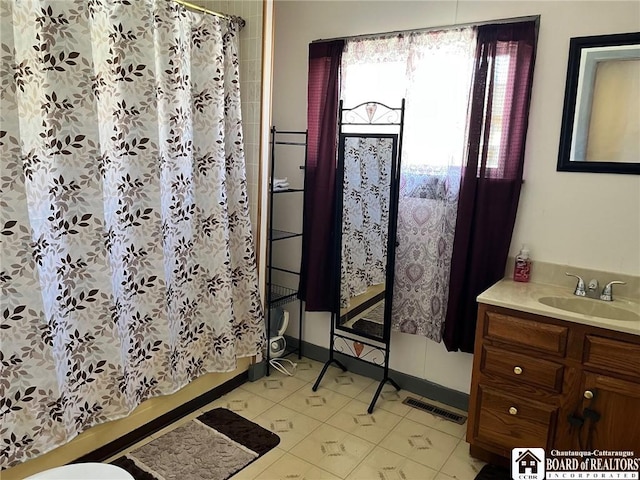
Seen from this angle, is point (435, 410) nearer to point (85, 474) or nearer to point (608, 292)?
point (608, 292)

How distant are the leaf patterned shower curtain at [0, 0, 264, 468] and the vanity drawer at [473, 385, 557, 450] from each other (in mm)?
1351

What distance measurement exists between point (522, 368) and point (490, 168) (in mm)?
989

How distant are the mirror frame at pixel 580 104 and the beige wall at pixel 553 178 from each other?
31 mm

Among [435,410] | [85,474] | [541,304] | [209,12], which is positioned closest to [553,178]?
[541,304]

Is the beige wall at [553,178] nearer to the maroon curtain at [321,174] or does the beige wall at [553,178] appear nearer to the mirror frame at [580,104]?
the mirror frame at [580,104]

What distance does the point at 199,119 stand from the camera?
2.45 metres

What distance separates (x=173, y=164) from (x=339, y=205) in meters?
0.97

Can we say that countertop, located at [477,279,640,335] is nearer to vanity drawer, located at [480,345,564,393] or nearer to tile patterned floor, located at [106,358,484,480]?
vanity drawer, located at [480,345,564,393]

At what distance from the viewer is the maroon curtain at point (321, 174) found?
9.59 ft

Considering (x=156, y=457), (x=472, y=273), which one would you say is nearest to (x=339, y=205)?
(x=472, y=273)

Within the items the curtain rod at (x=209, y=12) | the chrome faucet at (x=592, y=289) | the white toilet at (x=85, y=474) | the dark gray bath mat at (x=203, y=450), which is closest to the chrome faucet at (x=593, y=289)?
the chrome faucet at (x=592, y=289)

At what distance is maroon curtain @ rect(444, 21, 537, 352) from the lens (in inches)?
92.7

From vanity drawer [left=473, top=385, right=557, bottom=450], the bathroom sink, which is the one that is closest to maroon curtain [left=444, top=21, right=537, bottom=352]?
the bathroom sink

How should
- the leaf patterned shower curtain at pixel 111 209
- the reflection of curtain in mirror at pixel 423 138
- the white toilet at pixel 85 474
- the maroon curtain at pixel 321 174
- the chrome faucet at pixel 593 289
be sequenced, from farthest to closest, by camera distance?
the maroon curtain at pixel 321 174, the reflection of curtain in mirror at pixel 423 138, the chrome faucet at pixel 593 289, the leaf patterned shower curtain at pixel 111 209, the white toilet at pixel 85 474
